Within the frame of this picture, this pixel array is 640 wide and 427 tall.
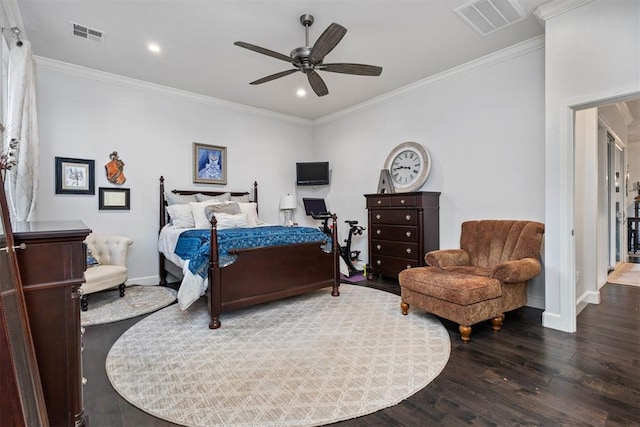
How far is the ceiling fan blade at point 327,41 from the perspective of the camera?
8.13 feet

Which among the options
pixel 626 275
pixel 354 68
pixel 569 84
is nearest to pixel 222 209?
pixel 354 68

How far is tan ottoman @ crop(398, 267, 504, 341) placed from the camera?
2658mm

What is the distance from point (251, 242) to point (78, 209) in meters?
2.70

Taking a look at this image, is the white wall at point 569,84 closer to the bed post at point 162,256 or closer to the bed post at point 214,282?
the bed post at point 214,282

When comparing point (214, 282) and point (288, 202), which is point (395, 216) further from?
point (214, 282)

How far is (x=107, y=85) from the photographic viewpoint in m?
4.41

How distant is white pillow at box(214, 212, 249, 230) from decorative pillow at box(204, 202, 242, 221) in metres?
0.10

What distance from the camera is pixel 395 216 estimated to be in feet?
14.8

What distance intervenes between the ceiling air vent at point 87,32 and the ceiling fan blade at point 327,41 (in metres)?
2.33

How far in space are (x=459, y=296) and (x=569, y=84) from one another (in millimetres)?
2148

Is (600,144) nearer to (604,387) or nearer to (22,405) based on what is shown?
(604,387)

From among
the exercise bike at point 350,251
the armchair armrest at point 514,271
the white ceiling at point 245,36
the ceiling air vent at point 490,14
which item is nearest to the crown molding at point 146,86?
the white ceiling at point 245,36

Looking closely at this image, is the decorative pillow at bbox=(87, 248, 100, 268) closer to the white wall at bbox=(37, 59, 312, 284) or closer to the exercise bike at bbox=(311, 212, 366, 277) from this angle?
the white wall at bbox=(37, 59, 312, 284)

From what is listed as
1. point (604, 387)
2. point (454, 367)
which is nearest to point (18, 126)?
point (454, 367)
